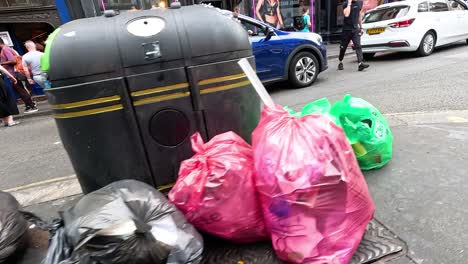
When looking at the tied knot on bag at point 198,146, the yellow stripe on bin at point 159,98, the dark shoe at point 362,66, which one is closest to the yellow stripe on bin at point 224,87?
the yellow stripe on bin at point 159,98

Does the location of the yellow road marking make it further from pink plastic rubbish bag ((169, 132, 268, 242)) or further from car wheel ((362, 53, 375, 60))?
car wheel ((362, 53, 375, 60))

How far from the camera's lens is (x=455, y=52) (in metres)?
8.84

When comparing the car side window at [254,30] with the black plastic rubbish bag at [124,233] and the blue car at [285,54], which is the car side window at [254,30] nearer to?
the blue car at [285,54]

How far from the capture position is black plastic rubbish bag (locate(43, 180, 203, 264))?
1.53 meters

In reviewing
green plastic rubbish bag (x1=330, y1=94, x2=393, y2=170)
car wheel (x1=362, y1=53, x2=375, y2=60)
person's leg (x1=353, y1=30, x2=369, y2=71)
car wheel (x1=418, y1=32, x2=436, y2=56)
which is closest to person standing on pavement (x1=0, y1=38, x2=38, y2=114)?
green plastic rubbish bag (x1=330, y1=94, x2=393, y2=170)

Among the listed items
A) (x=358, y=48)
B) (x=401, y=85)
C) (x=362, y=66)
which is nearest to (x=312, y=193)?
(x=401, y=85)

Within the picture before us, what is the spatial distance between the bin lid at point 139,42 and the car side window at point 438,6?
8461mm

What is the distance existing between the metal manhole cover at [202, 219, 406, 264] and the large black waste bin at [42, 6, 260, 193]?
2.26ft

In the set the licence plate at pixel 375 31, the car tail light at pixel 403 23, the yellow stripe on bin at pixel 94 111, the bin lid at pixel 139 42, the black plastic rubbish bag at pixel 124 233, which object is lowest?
the black plastic rubbish bag at pixel 124 233

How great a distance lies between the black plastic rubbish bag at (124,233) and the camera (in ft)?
5.03

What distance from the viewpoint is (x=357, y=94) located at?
555 cm

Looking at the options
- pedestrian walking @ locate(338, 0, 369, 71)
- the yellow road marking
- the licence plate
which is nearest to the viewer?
the yellow road marking

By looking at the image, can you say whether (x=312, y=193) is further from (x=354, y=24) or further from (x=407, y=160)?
(x=354, y=24)

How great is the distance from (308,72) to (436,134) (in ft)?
12.4
